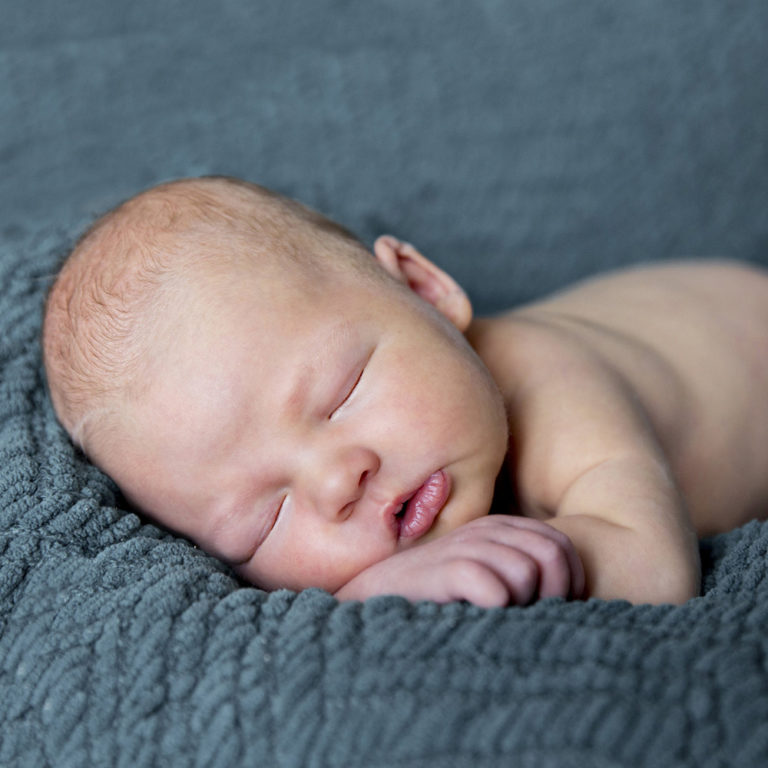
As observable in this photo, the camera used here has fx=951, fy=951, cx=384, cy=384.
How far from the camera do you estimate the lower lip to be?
0.91m

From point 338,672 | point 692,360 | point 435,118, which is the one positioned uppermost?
point 435,118

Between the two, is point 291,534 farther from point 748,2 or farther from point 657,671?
point 748,2

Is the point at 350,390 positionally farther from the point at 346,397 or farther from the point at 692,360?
the point at 692,360

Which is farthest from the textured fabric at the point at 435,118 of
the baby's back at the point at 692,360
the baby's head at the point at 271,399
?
the baby's head at the point at 271,399

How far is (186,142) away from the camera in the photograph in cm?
169

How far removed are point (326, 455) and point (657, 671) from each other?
0.37 metres

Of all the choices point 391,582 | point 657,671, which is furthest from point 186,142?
point 657,671

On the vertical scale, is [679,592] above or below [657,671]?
below

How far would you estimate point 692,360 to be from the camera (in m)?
1.31

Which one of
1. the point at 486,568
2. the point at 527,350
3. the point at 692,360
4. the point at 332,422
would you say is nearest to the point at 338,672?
the point at 486,568

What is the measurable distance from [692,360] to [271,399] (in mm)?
665

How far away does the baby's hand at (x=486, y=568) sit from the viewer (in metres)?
0.77

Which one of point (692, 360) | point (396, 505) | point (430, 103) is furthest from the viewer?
point (430, 103)

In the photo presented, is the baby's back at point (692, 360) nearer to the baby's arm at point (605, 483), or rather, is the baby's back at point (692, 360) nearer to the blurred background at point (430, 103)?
the baby's arm at point (605, 483)
